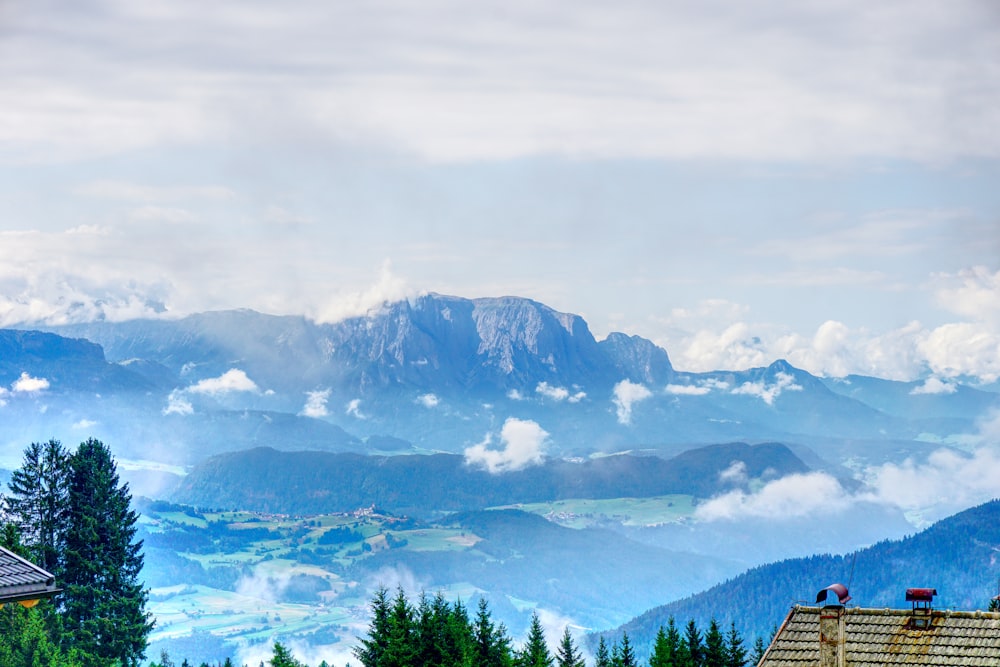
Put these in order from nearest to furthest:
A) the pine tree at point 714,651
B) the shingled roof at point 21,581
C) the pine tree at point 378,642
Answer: the shingled roof at point 21,581, the pine tree at point 378,642, the pine tree at point 714,651

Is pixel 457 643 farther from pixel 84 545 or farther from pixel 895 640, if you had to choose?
pixel 895 640

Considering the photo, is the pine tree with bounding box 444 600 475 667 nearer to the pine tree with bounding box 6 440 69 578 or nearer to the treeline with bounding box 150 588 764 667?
the treeline with bounding box 150 588 764 667

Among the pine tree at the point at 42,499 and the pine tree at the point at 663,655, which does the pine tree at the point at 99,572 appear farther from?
the pine tree at the point at 663,655

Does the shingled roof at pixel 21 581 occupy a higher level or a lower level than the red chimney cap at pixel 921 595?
lower

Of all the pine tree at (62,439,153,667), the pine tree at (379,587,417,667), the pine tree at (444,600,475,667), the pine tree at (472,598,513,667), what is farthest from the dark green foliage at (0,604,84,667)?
the pine tree at (472,598,513,667)

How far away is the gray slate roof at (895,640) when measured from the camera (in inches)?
1570

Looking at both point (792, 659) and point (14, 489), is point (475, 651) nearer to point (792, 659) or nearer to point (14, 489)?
point (14, 489)

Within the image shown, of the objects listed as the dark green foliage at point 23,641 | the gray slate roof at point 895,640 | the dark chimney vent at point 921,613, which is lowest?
the gray slate roof at point 895,640

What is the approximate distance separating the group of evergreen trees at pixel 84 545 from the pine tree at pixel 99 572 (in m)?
Answer: 0.09

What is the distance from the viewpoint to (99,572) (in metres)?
113

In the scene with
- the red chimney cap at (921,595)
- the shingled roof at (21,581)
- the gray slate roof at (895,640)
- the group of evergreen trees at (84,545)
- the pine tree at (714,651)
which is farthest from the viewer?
the group of evergreen trees at (84,545)

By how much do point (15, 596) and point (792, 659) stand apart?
84.4ft

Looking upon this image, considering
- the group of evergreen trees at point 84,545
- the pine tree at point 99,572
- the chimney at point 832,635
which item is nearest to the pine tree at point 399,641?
the group of evergreen trees at point 84,545

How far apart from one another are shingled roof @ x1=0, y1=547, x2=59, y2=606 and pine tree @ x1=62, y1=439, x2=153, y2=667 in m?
75.6
